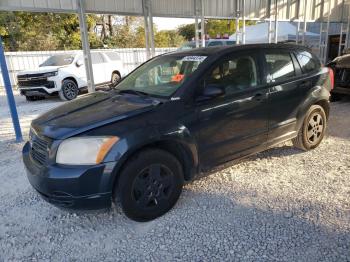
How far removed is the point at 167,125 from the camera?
301cm

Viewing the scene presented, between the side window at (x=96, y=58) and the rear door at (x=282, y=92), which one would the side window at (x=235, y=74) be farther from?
the side window at (x=96, y=58)

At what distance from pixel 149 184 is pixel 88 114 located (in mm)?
930

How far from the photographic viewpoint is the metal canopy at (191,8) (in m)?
7.11

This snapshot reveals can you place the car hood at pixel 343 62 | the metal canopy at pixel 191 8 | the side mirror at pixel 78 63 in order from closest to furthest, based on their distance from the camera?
the metal canopy at pixel 191 8 → the car hood at pixel 343 62 → the side mirror at pixel 78 63

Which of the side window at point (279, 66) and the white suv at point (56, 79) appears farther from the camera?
the white suv at point (56, 79)

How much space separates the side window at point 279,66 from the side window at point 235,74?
0.26 m

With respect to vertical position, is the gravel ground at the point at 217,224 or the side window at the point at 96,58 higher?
the side window at the point at 96,58

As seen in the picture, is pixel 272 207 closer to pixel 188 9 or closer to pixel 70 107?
pixel 70 107

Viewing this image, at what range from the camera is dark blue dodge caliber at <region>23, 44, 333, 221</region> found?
2.71m

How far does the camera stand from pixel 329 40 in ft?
48.9

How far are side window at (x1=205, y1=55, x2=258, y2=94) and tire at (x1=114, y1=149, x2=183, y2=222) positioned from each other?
1026mm

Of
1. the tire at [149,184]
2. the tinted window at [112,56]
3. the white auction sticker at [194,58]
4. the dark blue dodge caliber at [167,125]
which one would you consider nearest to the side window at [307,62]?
the dark blue dodge caliber at [167,125]

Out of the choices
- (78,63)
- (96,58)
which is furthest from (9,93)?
(96,58)

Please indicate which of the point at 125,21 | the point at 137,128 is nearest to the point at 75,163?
the point at 137,128
